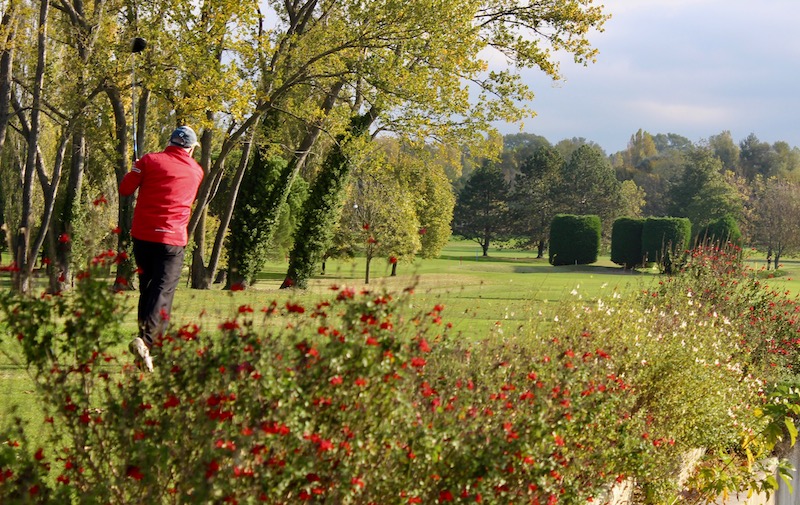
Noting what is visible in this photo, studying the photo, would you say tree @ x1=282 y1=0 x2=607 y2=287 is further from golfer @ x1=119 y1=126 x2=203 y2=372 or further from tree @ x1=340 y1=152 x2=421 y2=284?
golfer @ x1=119 y1=126 x2=203 y2=372

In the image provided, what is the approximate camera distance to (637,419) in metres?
5.37

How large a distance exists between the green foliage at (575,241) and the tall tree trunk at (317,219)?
29.6 m

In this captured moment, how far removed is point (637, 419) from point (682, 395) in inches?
45.3

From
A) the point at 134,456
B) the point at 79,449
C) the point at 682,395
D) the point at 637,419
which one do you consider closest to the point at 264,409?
the point at 134,456

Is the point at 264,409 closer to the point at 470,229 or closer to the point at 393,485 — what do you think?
the point at 393,485

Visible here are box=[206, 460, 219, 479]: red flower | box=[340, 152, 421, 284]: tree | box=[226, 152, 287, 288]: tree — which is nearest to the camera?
box=[206, 460, 219, 479]: red flower

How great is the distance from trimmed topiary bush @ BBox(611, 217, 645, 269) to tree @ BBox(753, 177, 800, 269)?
778 cm

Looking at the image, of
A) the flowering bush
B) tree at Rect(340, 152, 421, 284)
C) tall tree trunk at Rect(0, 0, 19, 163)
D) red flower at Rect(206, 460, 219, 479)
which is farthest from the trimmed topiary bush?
red flower at Rect(206, 460, 219, 479)

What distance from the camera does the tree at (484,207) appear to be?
70.5m

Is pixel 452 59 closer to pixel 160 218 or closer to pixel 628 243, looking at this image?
pixel 160 218

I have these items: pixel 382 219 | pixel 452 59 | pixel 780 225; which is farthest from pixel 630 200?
pixel 452 59

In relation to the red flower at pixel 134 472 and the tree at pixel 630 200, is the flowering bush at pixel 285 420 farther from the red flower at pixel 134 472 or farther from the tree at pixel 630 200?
the tree at pixel 630 200

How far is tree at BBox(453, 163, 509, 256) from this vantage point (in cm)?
7050

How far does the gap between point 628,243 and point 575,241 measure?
3.31 meters
